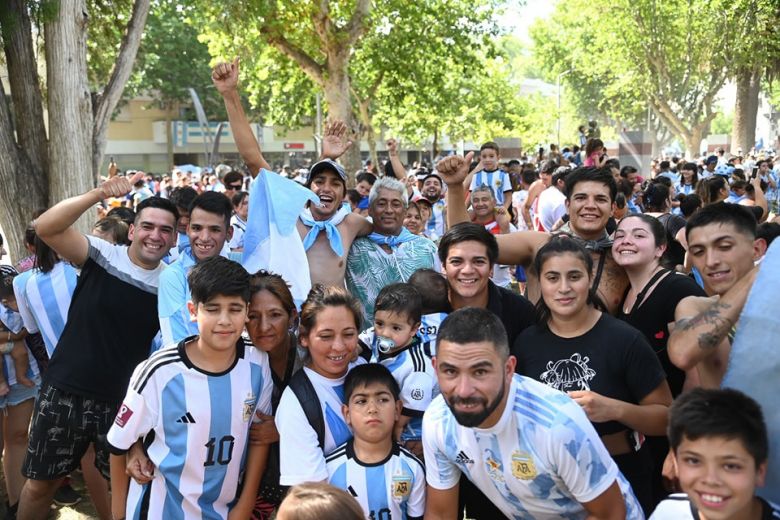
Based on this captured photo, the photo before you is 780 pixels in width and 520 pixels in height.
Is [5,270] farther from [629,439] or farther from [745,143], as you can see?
[745,143]

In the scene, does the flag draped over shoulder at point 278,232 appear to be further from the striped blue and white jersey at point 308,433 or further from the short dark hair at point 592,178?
the short dark hair at point 592,178

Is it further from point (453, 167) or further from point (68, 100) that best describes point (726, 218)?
point (68, 100)

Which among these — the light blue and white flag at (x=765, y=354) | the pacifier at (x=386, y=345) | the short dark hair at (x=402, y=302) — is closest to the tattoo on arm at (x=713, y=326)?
the light blue and white flag at (x=765, y=354)

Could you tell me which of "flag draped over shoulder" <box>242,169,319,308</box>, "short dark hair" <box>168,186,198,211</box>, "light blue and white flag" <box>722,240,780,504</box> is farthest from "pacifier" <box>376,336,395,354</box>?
"short dark hair" <box>168,186,198,211</box>

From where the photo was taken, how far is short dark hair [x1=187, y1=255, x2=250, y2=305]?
313cm

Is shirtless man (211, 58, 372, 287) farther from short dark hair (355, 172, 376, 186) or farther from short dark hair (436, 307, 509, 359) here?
short dark hair (355, 172, 376, 186)

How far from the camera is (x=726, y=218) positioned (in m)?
3.22

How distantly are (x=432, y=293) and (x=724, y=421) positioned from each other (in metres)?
1.75

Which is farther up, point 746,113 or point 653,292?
point 746,113

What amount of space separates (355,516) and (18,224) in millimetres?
5921

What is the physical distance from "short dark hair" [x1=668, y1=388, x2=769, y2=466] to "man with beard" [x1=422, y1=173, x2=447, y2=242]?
700 centimetres

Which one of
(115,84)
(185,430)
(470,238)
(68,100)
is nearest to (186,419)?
(185,430)

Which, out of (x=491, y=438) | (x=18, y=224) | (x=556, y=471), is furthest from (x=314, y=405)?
(x=18, y=224)

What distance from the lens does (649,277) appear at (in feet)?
11.9
